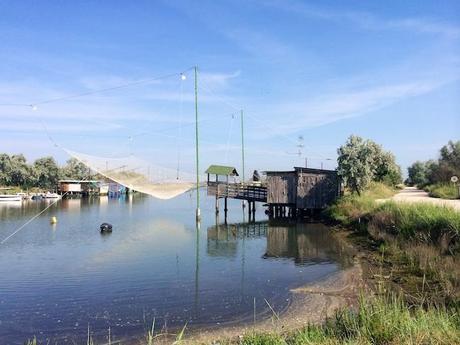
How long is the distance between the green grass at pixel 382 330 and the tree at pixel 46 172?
273 ft

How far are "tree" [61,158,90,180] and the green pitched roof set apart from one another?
57069 millimetres

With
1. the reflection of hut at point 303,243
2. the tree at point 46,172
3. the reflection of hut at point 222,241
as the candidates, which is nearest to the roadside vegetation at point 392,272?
the reflection of hut at point 303,243

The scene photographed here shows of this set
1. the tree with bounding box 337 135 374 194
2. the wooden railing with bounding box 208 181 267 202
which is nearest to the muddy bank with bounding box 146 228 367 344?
the tree with bounding box 337 135 374 194

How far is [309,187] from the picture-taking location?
3650 cm

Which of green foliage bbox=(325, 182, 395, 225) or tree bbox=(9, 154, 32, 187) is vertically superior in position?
tree bbox=(9, 154, 32, 187)

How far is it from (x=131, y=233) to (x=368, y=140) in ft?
63.4

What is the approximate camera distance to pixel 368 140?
35.1 m

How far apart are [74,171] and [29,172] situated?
15.2m

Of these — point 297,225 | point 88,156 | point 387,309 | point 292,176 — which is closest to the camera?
point 387,309

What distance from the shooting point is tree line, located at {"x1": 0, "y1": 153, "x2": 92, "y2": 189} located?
263 feet

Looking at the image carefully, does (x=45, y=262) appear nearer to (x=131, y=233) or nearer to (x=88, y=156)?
(x=88, y=156)

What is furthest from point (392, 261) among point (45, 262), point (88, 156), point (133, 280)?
point (88, 156)

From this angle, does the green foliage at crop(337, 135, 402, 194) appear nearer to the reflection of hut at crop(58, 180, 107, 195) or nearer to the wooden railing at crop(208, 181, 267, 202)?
the wooden railing at crop(208, 181, 267, 202)

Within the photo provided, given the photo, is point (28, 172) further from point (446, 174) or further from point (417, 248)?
point (417, 248)
